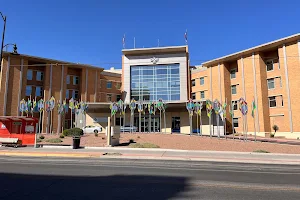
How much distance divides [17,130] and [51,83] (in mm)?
28481

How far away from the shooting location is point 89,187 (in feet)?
22.2

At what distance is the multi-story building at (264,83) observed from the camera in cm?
3672

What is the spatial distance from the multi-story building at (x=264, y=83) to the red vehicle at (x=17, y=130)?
25968mm

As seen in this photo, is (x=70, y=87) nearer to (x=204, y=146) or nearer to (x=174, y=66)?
(x=174, y=66)

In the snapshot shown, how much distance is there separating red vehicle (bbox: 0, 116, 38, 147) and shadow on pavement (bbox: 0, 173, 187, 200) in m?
13.9

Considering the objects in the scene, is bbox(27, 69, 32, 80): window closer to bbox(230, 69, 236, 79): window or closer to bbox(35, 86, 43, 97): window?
bbox(35, 86, 43, 97): window

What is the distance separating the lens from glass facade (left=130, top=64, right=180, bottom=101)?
5041 cm

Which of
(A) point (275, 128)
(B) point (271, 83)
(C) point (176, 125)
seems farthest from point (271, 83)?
(C) point (176, 125)

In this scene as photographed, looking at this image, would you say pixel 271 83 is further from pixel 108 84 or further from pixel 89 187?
pixel 89 187

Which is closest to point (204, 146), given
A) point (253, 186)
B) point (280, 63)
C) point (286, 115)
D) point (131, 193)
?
point (253, 186)

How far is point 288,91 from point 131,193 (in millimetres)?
38409

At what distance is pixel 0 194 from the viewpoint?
5961 mm

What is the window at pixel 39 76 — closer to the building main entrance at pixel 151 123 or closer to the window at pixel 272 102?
the building main entrance at pixel 151 123

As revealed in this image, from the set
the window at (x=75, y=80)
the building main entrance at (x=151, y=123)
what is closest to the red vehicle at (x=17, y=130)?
the building main entrance at (x=151, y=123)
